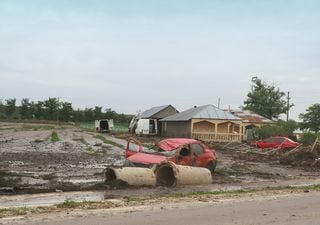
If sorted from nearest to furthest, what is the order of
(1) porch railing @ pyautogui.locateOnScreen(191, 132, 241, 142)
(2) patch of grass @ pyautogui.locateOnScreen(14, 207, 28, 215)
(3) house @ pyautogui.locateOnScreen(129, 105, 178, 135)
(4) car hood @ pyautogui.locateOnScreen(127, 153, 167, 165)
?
(2) patch of grass @ pyautogui.locateOnScreen(14, 207, 28, 215) < (4) car hood @ pyautogui.locateOnScreen(127, 153, 167, 165) < (1) porch railing @ pyautogui.locateOnScreen(191, 132, 241, 142) < (3) house @ pyautogui.locateOnScreen(129, 105, 178, 135)

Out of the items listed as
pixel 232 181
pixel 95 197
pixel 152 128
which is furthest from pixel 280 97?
pixel 95 197

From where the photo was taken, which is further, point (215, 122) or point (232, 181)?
point (215, 122)

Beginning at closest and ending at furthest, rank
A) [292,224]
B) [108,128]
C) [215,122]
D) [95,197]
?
1. [292,224]
2. [95,197]
3. [215,122]
4. [108,128]

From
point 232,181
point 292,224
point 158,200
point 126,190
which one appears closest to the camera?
point 292,224

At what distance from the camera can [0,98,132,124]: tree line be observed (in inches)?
4692

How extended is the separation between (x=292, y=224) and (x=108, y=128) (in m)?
72.4

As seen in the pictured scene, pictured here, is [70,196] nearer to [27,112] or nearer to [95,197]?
[95,197]

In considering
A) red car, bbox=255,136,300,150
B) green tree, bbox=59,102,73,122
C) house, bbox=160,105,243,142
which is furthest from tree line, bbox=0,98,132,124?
red car, bbox=255,136,300,150

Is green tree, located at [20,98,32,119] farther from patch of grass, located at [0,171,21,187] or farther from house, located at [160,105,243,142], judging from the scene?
patch of grass, located at [0,171,21,187]

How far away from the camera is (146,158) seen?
1902cm

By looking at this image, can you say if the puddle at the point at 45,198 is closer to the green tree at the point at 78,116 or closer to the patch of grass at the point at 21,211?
the patch of grass at the point at 21,211

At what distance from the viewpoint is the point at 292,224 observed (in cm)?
959

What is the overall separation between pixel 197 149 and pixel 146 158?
94.0 inches

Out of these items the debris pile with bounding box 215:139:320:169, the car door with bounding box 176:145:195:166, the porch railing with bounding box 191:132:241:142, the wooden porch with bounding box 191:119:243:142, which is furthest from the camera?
the wooden porch with bounding box 191:119:243:142
